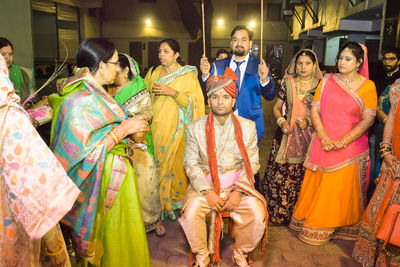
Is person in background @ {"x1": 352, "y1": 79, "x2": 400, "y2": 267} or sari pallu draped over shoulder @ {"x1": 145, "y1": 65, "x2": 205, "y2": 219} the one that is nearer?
person in background @ {"x1": 352, "y1": 79, "x2": 400, "y2": 267}

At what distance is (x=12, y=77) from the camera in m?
4.18

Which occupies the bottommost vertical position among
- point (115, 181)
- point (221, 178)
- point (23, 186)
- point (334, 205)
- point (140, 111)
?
point (334, 205)

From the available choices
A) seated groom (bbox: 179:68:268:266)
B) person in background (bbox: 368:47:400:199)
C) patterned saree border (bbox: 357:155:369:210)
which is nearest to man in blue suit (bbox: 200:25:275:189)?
seated groom (bbox: 179:68:268:266)

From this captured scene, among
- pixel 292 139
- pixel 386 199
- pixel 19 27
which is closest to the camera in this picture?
pixel 386 199

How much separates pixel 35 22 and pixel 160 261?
29.0 ft

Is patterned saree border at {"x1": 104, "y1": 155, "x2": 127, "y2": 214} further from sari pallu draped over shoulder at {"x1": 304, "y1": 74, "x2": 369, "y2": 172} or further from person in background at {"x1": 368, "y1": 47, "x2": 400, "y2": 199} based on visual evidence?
person in background at {"x1": 368, "y1": 47, "x2": 400, "y2": 199}

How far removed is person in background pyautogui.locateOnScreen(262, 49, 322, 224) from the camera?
356cm

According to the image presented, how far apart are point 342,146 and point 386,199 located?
702mm

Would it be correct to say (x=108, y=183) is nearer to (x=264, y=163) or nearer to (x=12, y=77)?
(x=12, y=77)

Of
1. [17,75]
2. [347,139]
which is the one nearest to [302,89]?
Answer: [347,139]

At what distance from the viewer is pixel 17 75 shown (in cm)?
423

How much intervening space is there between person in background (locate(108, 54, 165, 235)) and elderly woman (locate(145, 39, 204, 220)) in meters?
0.42

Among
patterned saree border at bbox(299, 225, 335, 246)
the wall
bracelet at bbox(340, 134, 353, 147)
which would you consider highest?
the wall

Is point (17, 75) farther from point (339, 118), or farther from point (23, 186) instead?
point (339, 118)
